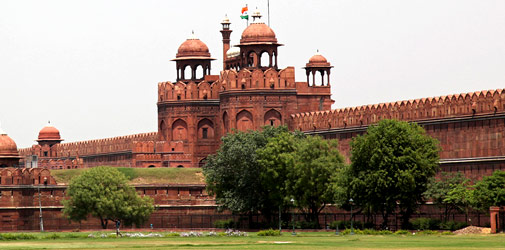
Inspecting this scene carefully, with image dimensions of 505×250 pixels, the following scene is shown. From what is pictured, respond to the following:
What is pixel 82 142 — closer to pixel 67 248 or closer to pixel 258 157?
pixel 258 157

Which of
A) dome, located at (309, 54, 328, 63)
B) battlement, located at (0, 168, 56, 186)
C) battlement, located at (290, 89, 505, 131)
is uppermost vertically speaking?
dome, located at (309, 54, 328, 63)

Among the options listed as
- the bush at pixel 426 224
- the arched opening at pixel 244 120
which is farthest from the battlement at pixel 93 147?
the bush at pixel 426 224

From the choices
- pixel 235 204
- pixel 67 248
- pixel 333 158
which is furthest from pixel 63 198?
pixel 67 248

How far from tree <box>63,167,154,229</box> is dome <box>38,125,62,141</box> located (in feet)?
197

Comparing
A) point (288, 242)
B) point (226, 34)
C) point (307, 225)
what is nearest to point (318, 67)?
point (226, 34)

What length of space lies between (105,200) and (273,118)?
73.5ft

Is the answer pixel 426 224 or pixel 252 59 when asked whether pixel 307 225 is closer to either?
pixel 426 224

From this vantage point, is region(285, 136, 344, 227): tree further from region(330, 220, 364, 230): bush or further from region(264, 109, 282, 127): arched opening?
region(264, 109, 282, 127): arched opening

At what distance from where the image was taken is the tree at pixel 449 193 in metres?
86.8

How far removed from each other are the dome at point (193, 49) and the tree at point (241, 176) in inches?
1053

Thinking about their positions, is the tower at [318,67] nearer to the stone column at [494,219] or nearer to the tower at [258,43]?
the tower at [258,43]

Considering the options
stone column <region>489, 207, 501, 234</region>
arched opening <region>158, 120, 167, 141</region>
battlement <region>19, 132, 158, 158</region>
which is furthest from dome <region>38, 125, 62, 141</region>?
stone column <region>489, 207, 501, 234</region>

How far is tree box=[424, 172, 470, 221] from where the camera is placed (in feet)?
285

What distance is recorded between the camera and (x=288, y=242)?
7288 cm
